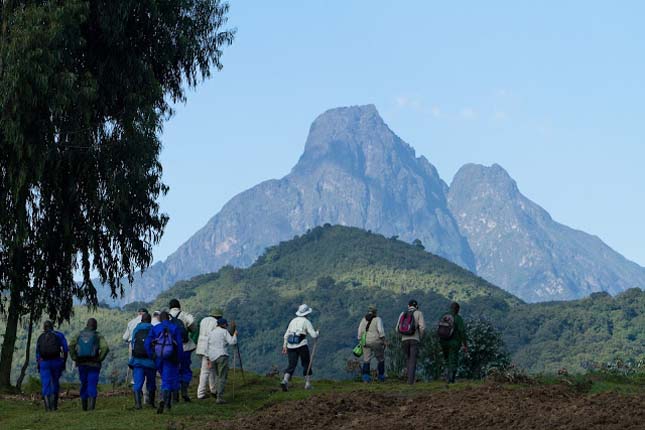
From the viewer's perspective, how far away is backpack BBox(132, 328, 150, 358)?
21.3 metres

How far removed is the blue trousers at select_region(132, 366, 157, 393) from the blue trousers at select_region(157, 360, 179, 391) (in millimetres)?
738

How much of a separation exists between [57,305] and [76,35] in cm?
754

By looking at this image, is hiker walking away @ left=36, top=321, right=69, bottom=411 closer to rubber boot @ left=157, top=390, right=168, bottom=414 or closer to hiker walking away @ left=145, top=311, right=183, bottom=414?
hiker walking away @ left=145, top=311, right=183, bottom=414

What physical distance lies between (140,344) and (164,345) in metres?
0.86

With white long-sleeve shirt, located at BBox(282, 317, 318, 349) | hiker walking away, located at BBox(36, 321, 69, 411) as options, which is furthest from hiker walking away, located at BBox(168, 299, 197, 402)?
hiker walking away, located at BBox(36, 321, 69, 411)

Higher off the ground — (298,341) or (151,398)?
(298,341)

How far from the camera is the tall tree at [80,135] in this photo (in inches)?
1019

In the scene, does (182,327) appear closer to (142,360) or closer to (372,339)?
(142,360)

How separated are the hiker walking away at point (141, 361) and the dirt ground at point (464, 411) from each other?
257cm

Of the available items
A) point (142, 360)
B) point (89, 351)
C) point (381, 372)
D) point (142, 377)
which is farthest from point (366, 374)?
point (89, 351)

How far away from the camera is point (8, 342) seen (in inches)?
1113

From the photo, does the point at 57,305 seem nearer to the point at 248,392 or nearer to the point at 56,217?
the point at 56,217

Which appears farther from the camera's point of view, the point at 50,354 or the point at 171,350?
the point at 50,354

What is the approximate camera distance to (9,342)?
2823 centimetres
